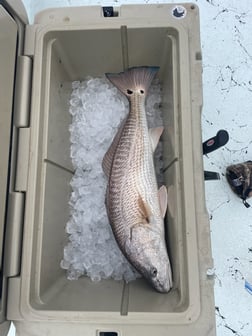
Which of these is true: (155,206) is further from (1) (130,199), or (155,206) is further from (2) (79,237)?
(2) (79,237)

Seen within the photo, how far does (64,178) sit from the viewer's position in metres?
1.36

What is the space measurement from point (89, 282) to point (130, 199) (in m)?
0.31

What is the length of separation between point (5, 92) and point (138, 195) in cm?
50

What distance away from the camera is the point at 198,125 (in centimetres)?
112

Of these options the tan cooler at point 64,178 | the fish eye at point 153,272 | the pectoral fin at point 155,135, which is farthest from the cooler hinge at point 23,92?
A: the fish eye at point 153,272

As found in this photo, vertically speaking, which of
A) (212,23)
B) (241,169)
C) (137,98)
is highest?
(212,23)

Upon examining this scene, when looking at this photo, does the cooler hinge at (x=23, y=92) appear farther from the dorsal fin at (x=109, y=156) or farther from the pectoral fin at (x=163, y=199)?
the pectoral fin at (x=163, y=199)

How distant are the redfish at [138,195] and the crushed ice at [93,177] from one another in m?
0.11

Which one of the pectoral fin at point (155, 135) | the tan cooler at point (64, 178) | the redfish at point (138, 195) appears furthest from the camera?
the pectoral fin at point (155, 135)

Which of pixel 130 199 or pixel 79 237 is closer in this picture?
pixel 130 199

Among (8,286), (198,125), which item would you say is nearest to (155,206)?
(198,125)

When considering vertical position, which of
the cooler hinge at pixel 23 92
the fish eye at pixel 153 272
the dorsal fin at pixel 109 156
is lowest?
the fish eye at pixel 153 272

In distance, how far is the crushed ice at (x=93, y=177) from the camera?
130 cm

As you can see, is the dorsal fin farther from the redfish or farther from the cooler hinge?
the cooler hinge
